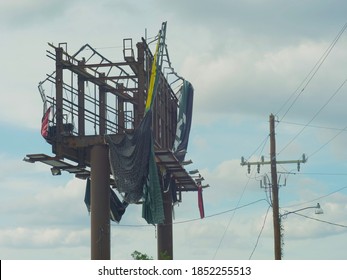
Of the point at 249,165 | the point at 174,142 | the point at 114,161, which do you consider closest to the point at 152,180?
the point at 114,161

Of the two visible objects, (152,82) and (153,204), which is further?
(153,204)

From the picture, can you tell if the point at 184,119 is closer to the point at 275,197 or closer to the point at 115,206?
the point at 115,206

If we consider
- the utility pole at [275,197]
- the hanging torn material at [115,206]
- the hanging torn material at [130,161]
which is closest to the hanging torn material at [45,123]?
the hanging torn material at [130,161]

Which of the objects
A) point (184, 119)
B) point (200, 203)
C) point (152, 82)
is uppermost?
point (184, 119)

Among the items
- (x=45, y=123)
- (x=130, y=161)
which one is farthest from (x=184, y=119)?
(x=45, y=123)

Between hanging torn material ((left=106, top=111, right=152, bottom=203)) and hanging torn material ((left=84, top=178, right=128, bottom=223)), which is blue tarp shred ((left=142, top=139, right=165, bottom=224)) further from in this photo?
hanging torn material ((left=84, top=178, right=128, bottom=223))

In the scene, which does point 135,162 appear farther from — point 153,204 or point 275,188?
point 275,188

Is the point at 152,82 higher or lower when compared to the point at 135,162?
higher

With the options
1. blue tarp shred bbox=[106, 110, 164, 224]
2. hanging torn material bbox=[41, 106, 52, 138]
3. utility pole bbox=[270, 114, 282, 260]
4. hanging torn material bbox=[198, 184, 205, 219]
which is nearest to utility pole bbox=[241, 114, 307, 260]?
utility pole bbox=[270, 114, 282, 260]

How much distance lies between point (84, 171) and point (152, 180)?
24.9 feet

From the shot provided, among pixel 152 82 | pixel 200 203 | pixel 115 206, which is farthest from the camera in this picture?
pixel 200 203

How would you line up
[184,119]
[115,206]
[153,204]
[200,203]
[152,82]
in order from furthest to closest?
[200,203], [184,119], [115,206], [153,204], [152,82]

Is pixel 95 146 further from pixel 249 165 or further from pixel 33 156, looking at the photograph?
pixel 249 165

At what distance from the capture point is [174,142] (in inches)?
2500
